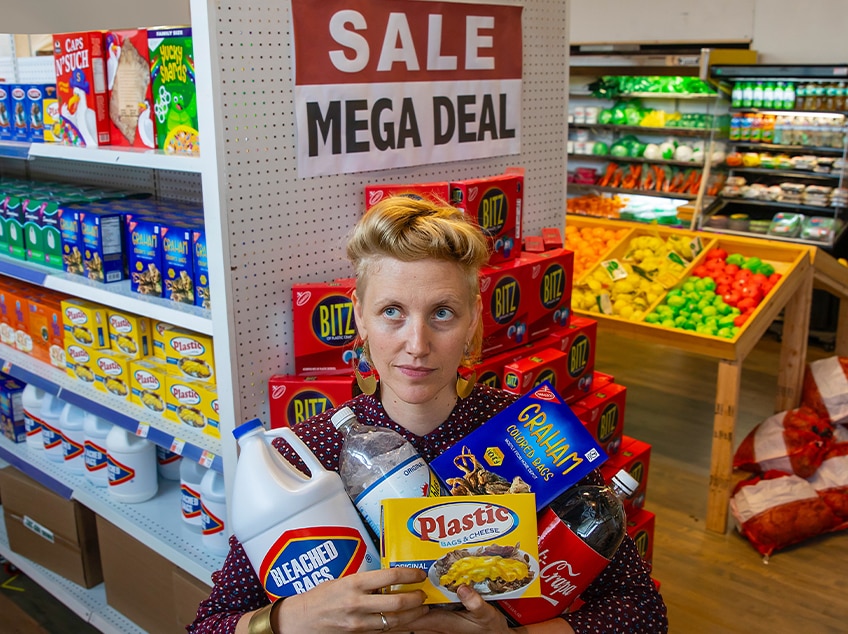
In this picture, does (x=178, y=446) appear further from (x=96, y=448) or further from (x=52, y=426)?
(x=52, y=426)

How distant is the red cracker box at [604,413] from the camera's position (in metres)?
2.90

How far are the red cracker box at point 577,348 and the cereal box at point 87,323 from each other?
1.59 m

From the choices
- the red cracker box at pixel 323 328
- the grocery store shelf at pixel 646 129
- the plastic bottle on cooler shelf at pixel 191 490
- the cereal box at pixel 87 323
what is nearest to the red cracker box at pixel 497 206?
the red cracker box at pixel 323 328

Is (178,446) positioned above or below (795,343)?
above

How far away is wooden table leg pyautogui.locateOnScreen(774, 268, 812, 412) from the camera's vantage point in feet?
15.9

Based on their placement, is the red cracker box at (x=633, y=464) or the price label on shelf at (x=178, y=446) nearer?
the price label on shelf at (x=178, y=446)

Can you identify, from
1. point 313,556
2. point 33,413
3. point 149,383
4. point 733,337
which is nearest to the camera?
point 313,556

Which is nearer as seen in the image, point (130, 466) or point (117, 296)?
point (117, 296)

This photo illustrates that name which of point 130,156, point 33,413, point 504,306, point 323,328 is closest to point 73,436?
point 33,413

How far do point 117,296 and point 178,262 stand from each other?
1.00 feet

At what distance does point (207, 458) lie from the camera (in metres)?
2.44

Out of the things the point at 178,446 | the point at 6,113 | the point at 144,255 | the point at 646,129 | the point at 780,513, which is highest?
the point at 6,113

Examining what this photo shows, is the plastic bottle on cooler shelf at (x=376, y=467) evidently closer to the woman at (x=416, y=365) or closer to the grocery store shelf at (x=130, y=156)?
the woman at (x=416, y=365)

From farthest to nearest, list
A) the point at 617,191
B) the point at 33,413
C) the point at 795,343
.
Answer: the point at 617,191
the point at 795,343
the point at 33,413
